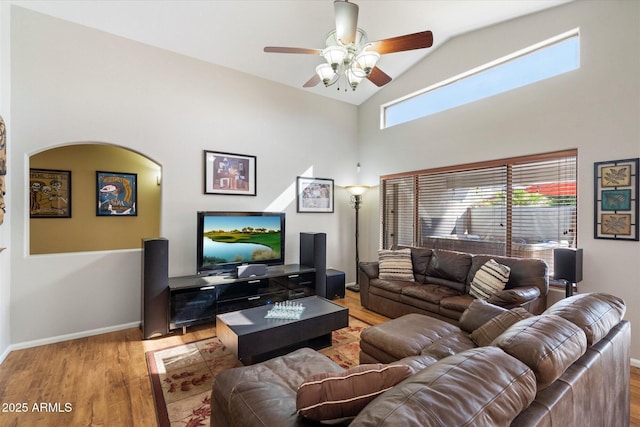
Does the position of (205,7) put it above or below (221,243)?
above

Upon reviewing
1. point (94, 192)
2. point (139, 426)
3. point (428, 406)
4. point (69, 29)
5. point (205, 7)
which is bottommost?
point (139, 426)

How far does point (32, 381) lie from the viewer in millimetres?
2424

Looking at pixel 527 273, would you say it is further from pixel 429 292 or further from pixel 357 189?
pixel 357 189

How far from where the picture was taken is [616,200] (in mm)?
2852

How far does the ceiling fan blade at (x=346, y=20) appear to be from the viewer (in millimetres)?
2219

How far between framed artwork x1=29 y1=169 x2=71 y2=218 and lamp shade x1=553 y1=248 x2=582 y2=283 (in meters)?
6.40

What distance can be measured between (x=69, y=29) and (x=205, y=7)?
5.00 ft

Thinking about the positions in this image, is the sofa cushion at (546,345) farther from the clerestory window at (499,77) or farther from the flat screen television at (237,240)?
the flat screen television at (237,240)

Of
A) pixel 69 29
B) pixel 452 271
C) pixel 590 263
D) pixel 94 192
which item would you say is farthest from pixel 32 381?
pixel 590 263

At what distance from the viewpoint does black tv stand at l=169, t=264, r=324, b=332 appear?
3.38 m

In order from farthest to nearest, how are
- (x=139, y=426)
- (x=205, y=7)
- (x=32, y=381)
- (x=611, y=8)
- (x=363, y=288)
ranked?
1. (x=363, y=288)
2. (x=205, y=7)
3. (x=611, y=8)
4. (x=32, y=381)
5. (x=139, y=426)

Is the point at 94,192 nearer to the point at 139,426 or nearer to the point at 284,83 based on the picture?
the point at 284,83

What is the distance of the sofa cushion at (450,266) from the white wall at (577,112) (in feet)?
3.69

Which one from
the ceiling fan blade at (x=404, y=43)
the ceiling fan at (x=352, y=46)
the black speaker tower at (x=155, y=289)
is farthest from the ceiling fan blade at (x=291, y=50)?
the black speaker tower at (x=155, y=289)
